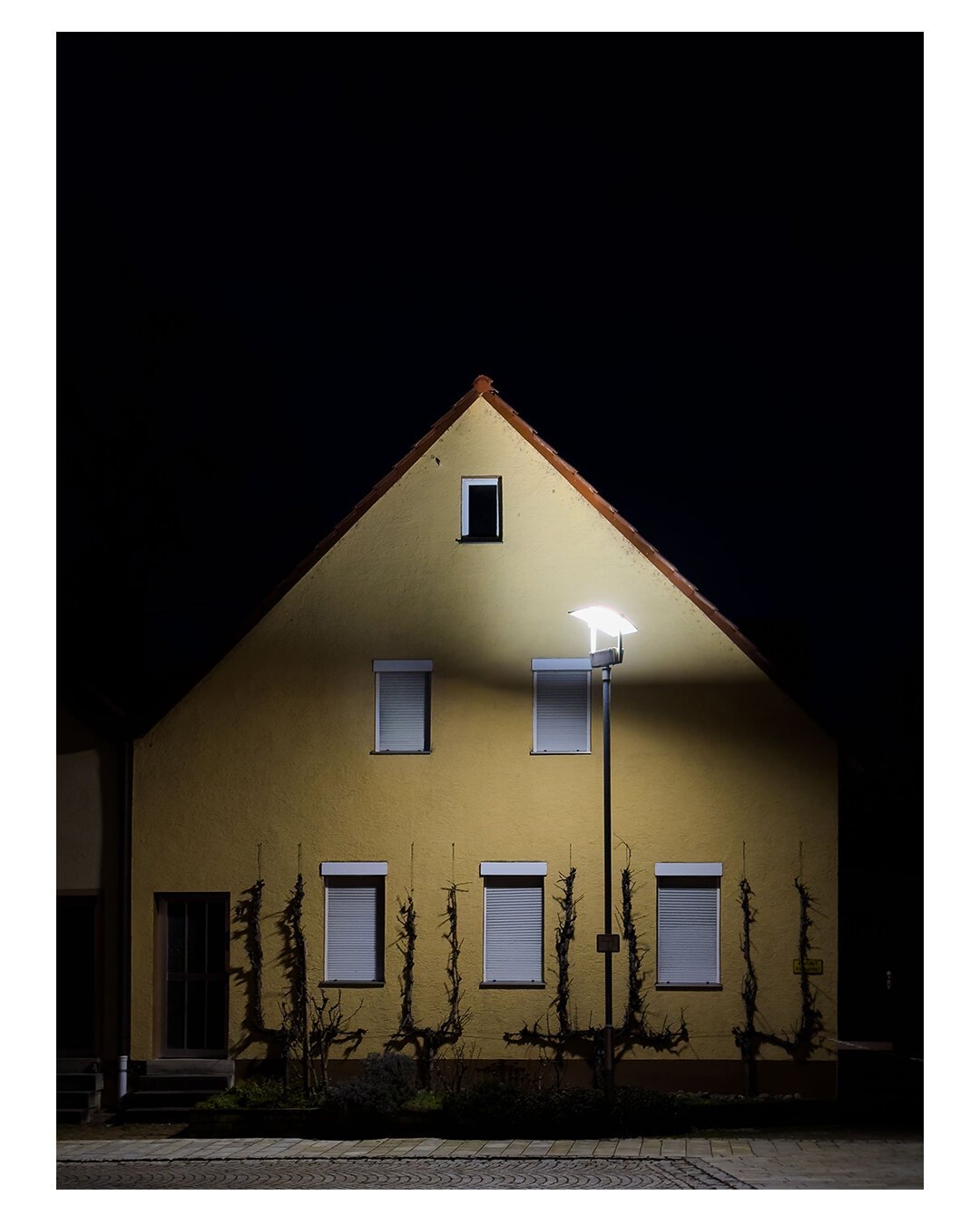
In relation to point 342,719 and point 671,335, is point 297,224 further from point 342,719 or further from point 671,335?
point 342,719

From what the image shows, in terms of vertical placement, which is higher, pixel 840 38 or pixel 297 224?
pixel 840 38

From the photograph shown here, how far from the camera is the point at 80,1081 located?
977 centimetres

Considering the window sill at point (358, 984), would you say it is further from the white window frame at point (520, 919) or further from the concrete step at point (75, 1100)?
the concrete step at point (75, 1100)

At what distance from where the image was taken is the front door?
10.0m

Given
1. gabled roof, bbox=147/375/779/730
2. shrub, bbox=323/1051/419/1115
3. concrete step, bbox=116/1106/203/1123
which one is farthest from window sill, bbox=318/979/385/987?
gabled roof, bbox=147/375/779/730

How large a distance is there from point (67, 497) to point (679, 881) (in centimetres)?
455

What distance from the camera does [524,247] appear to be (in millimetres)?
9234

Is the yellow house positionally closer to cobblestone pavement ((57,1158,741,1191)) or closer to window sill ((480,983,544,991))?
window sill ((480,983,544,991))

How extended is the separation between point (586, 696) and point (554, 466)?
149 cm

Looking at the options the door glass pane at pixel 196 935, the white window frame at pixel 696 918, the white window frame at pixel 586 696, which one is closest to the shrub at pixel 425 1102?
the white window frame at pixel 696 918

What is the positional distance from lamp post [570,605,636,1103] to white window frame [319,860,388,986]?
1.43 meters

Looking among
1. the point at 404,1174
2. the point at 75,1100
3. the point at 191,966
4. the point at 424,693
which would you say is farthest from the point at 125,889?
the point at 404,1174

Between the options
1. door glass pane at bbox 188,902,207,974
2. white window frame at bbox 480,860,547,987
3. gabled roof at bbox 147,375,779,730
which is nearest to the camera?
white window frame at bbox 480,860,547,987
